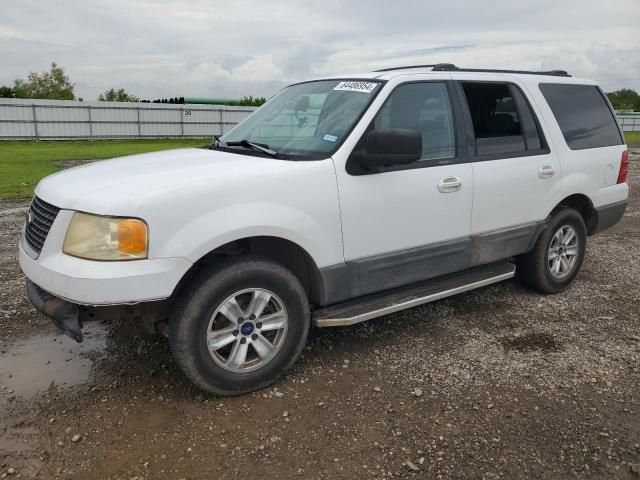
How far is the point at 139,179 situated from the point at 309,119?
1365mm

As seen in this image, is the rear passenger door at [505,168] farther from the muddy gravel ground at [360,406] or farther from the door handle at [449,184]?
the muddy gravel ground at [360,406]

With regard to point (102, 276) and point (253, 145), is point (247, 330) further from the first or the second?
point (253, 145)

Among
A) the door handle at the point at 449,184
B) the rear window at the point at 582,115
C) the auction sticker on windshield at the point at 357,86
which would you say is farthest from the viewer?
the rear window at the point at 582,115

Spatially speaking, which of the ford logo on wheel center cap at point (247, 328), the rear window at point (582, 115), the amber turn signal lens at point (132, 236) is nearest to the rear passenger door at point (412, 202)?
the ford logo on wheel center cap at point (247, 328)

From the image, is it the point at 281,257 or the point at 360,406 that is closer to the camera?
the point at 360,406

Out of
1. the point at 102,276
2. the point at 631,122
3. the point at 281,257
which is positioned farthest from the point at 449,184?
the point at 631,122

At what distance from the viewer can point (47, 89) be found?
60.7 metres

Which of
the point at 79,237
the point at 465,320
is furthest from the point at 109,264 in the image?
the point at 465,320

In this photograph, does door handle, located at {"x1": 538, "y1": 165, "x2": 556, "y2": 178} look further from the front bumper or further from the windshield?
the front bumper

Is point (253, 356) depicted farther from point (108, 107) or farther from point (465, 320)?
point (108, 107)

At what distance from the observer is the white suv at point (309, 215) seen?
2918 millimetres

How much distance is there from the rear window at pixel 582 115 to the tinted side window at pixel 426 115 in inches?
52.6

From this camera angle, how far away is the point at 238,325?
10.6 feet

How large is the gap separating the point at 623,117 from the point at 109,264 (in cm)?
5228
